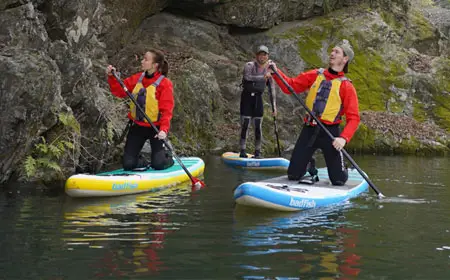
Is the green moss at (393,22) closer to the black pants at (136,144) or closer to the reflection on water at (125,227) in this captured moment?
the black pants at (136,144)

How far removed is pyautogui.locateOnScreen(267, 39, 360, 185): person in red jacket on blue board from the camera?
8.48 meters

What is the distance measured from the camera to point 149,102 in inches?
374

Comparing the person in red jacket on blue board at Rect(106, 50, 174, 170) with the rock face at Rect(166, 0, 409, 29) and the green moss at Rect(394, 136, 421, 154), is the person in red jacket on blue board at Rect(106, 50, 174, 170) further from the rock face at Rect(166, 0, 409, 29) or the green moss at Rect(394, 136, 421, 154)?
the rock face at Rect(166, 0, 409, 29)

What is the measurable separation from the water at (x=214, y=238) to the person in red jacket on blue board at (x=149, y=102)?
3.15 ft

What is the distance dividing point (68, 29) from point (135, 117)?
158 centimetres

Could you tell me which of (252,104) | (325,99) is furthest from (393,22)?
(325,99)

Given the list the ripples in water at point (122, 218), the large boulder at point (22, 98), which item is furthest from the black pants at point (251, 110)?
the large boulder at point (22, 98)

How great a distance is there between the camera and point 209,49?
736 inches

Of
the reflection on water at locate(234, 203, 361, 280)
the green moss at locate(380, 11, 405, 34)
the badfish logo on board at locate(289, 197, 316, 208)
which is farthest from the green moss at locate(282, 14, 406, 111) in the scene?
the reflection on water at locate(234, 203, 361, 280)

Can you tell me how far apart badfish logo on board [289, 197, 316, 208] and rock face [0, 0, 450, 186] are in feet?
10.8

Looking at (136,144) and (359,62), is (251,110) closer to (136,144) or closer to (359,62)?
(136,144)

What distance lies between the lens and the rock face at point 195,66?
8.59 meters

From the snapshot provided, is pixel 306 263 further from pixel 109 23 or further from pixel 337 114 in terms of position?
pixel 109 23

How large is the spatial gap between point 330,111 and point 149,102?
2605 millimetres
